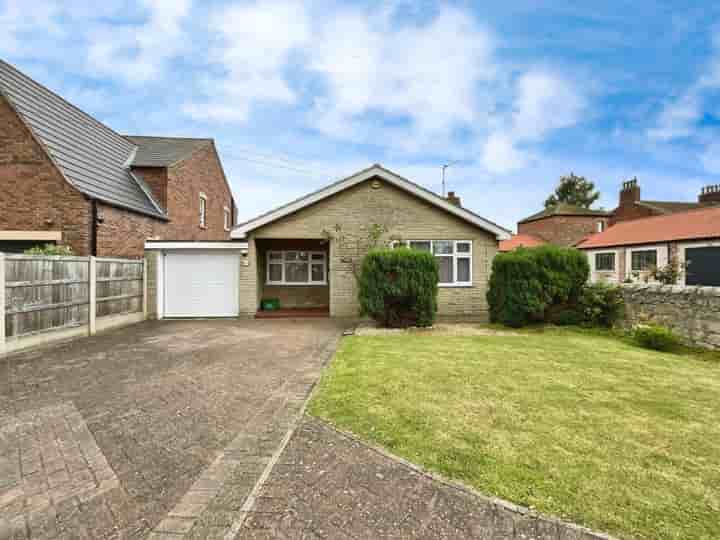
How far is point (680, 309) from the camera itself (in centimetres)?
807

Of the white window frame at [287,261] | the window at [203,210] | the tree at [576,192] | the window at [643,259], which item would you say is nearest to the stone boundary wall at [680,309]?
the white window frame at [287,261]

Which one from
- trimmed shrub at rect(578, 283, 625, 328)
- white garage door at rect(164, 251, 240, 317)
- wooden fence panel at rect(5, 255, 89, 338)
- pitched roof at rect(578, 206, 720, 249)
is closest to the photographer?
wooden fence panel at rect(5, 255, 89, 338)

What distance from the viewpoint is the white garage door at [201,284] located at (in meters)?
11.9

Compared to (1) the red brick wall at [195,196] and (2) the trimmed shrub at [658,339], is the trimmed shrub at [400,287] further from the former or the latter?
(1) the red brick wall at [195,196]

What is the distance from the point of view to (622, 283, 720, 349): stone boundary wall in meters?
7.36

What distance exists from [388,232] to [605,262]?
21.5 m

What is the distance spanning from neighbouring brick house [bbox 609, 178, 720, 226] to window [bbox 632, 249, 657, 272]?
39.9 feet

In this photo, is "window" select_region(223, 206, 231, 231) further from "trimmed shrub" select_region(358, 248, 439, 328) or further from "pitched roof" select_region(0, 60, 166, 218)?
"trimmed shrub" select_region(358, 248, 439, 328)

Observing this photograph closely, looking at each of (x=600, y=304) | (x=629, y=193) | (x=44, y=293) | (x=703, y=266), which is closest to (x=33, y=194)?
(x=44, y=293)

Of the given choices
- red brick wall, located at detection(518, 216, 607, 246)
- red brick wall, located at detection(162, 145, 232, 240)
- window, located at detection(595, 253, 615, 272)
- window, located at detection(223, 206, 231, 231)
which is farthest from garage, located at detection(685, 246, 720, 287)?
window, located at detection(223, 206, 231, 231)

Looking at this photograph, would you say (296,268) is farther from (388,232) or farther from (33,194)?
(33,194)

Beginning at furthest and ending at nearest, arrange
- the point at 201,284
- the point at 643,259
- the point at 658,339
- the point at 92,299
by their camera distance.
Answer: the point at 643,259, the point at 201,284, the point at 92,299, the point at 658,339

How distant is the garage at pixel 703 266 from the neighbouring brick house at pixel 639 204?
1514cm

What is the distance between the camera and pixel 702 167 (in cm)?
3272
